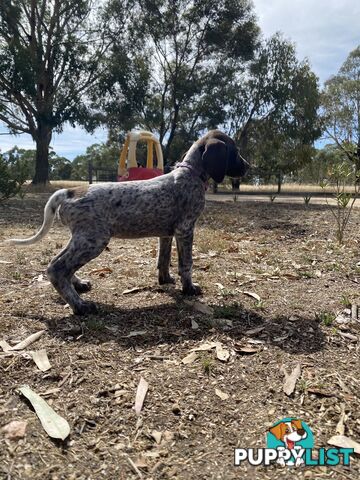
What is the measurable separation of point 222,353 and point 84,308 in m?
1.50

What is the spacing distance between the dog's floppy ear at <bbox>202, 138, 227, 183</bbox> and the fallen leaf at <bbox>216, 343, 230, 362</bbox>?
1928 mm

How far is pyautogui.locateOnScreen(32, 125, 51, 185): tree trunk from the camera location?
24234 millimetres

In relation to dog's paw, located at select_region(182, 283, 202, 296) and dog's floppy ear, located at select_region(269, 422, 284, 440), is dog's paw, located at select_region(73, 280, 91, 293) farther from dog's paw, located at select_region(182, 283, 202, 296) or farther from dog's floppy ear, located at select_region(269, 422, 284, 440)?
dog's floppy ear, located at select_region(269, 422, 284, 440)

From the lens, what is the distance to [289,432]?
2455 mm

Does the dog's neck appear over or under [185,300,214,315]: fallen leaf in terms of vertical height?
over

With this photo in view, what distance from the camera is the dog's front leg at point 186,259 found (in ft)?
15.0

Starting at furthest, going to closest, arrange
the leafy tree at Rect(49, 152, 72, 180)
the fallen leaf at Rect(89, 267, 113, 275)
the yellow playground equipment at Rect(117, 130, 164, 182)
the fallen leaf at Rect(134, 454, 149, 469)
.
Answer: the leafy tree at Rect(49, 152, 72, 180), the yellow playground equipment at Rect(117, 130, 164, 182), the fallen leaf at Rect(89, 267, 113, 275), the fallen leaf at Rect(134, 454, 149, 469)

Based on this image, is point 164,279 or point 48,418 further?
point 164,279

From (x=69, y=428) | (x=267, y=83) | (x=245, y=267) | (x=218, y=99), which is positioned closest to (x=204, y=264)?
(x=245, y=267)

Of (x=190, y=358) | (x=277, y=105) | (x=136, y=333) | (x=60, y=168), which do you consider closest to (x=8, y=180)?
(x=136, y=333)

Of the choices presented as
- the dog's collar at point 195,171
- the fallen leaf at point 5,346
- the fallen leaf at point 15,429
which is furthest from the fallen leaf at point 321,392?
the dog's collar at point 195,171

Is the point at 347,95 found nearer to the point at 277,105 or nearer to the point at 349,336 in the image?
the point at 277,105

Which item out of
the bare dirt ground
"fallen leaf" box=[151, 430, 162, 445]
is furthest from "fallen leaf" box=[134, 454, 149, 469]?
"fallen leaf" box=[151, 430, 162, 445]

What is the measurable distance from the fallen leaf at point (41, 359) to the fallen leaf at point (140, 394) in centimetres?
73
